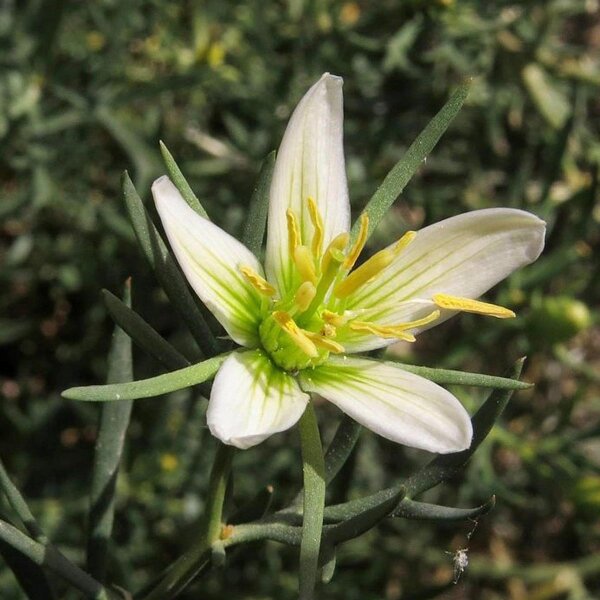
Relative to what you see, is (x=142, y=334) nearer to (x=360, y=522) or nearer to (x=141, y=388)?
(x=141, y=388)

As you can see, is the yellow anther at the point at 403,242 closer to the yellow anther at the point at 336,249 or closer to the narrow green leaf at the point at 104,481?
the yellow anther at the point at 336,249

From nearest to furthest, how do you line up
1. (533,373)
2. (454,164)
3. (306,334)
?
(306,334), (454,164), (533,373)

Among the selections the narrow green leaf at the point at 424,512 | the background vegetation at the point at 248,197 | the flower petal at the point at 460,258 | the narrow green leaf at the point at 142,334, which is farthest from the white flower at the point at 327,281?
the background vegetation at the point at 248,197

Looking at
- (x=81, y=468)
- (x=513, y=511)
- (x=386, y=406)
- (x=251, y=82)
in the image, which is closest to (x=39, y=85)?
(x=251, y=82)

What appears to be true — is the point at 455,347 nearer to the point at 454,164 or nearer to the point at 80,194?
the point at 454,164

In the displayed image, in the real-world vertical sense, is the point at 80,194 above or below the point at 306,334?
below

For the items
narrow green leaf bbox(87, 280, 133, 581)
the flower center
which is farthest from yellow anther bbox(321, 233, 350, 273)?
narrow green leaf bbox(87, 280, 133, 581)

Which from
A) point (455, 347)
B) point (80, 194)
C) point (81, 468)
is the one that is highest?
point (80, 194)

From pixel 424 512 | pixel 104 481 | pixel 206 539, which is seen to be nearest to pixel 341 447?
pixel 424 512
